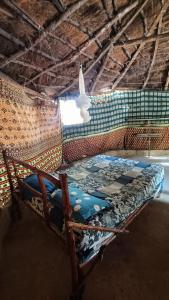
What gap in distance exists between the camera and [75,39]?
287 cm

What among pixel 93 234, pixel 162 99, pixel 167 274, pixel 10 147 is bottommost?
A: pixel 167 274

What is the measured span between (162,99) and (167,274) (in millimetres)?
5244

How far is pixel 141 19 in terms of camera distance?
9.77 feet

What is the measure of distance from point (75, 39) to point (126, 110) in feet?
11.8

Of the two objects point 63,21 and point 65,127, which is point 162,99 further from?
point 63,21

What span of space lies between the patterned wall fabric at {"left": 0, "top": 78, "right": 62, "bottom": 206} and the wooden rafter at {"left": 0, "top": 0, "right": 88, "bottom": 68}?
364 mm

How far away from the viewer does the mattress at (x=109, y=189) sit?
1.74 metres

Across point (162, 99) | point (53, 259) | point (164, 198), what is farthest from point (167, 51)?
point (53, 259)

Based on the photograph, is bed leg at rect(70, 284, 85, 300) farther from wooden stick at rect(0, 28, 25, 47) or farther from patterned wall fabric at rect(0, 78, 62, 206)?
wooden stick at rect(0, 28, 25, 47)

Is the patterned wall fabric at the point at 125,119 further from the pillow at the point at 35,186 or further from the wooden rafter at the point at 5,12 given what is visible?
the wooden rafter at the point at 5,12

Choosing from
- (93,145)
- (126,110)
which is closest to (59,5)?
(93,145)

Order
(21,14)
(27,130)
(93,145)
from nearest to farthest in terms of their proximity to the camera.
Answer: (21,14) < (27,130) < (93,145)

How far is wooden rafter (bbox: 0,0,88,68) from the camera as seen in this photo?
2.13 m

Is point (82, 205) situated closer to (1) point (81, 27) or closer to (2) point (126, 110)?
(1) point (81, 27)
